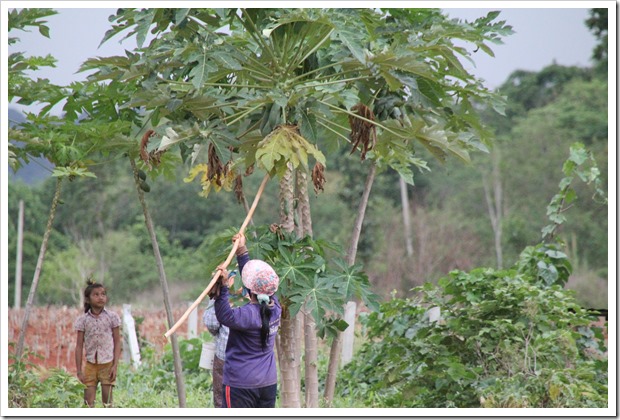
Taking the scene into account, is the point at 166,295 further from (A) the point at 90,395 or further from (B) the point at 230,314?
(B) the point at 230,314

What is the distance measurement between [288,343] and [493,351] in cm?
165

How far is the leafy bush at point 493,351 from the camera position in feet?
18.6

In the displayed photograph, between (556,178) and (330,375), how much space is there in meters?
21.8

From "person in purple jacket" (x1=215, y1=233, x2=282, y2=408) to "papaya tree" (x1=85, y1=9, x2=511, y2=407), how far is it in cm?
30

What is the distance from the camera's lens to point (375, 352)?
24.4 feet

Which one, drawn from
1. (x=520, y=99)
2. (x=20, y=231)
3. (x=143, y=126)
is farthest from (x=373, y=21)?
(x=520, y=99)

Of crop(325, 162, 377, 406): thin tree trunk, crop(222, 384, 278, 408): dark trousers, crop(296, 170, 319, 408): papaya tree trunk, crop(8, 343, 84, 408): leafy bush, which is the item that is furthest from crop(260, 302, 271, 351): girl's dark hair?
crop(8, 343, 84, 408): leafy bush

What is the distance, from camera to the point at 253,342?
14.2 ft

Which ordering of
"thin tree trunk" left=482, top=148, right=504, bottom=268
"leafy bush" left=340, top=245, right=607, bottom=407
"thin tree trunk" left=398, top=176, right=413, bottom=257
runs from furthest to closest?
"thin tree trunk" left=482, top=148, right=504, bottom=268, "thin tree trunk" left=398, top=176, right=413, bottom=257, "leafy bush" left=340, top=245, right=607, bottom=407

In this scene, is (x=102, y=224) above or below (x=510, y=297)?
above

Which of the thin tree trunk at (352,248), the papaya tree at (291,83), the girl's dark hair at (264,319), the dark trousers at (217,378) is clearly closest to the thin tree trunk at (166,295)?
the dark trousers at (217,378)

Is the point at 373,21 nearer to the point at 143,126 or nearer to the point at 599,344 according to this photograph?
the point at 143,126

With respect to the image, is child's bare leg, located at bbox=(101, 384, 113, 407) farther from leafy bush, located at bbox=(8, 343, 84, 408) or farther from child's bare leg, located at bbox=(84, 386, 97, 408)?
leafy bush, located at bbox=(8, 343, 84, 408)

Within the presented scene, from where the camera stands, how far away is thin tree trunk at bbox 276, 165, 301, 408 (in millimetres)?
5004
